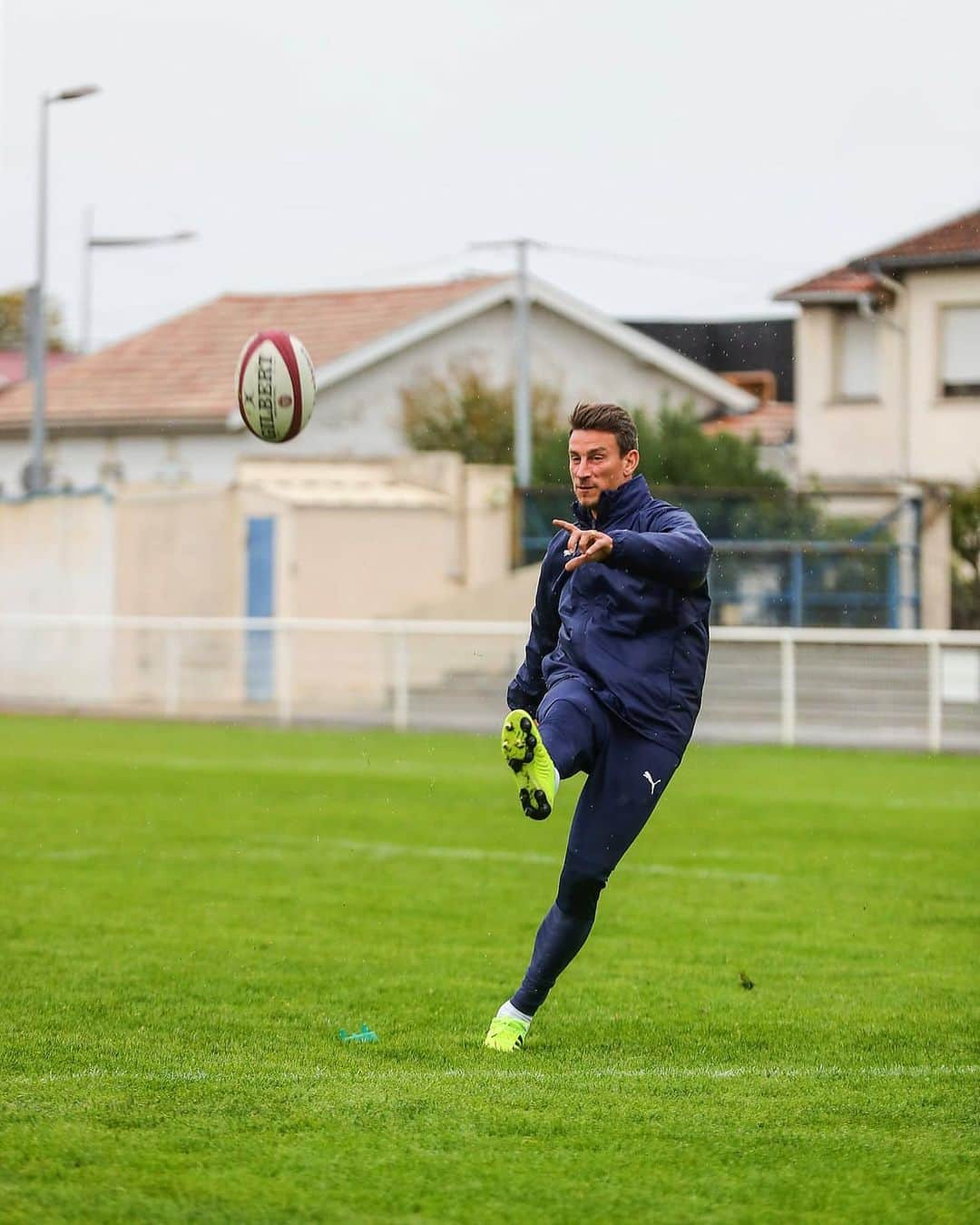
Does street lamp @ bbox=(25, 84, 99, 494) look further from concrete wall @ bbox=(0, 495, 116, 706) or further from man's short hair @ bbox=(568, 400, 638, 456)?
man's short hair @ bbox=(568, 400, 638, 456)

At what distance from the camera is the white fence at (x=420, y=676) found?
20.2 metres

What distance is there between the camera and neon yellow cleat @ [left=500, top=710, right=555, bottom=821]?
6027 mm

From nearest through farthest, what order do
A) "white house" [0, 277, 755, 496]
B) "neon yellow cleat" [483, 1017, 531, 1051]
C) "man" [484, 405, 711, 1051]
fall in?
"man" [484, 405, 711, 1051] → "neon yellow cleat" [483, 1017, 531, 1051] → "white house" [0, 277, 755, 496]

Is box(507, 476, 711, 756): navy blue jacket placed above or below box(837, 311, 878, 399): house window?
below

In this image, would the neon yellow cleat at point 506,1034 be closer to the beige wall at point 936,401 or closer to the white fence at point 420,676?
the white fence at point 420,676

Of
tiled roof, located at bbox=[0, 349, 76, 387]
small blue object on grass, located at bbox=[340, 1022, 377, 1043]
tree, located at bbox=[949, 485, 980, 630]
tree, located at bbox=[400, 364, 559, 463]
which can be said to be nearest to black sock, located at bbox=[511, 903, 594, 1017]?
small blue object on grass, located at bbox=[340, 1022, 377, 1043]

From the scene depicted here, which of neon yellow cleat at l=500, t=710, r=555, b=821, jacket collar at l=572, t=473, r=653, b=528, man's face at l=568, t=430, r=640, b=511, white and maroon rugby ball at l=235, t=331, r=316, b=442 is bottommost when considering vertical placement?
neon yellow cleat at l=500, t=710, r=555, b=821

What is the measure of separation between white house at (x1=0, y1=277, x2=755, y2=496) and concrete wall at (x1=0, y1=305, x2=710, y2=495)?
23mm

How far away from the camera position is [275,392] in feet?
30.6

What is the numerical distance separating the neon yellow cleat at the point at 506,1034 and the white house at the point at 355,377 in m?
28.4

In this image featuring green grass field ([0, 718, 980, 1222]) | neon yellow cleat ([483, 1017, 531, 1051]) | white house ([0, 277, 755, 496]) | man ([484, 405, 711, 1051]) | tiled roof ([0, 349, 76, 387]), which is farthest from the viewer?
tiled roof ([0, 349, 76, 387])

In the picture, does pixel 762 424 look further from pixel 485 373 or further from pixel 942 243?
pixel 942 243

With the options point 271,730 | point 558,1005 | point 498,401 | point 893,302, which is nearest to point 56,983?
point 558,1005

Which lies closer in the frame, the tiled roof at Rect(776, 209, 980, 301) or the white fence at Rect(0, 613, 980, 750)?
the white fence at Rect(0, 613, 980, 750)
